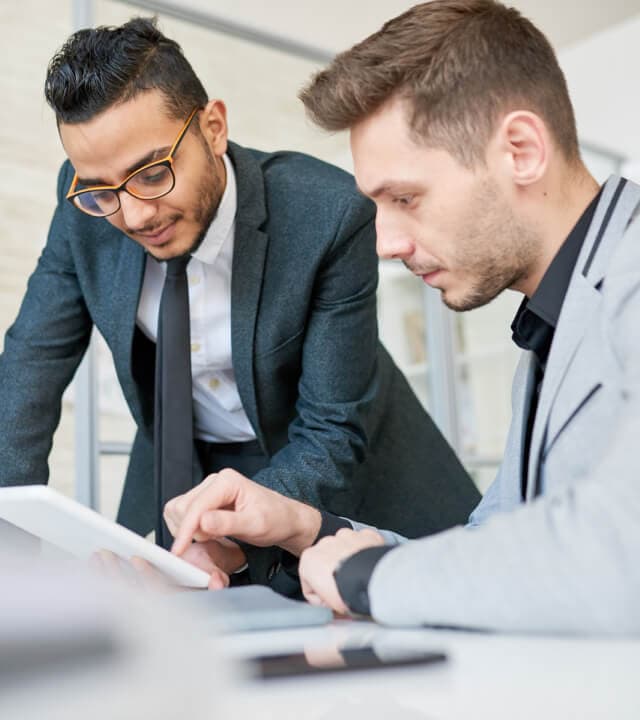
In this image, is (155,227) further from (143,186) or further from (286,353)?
(286,353)

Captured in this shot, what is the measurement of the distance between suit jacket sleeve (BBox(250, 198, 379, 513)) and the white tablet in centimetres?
48

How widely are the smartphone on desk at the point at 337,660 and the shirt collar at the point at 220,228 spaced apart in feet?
3.88

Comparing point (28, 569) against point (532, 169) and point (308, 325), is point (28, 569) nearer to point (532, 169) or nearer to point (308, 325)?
point (532, 169)

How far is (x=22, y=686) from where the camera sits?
0.19 meters

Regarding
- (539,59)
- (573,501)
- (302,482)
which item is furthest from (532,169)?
(302,482)

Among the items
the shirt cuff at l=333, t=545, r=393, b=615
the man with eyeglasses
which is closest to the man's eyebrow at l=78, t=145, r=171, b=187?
the man with eyeglasses

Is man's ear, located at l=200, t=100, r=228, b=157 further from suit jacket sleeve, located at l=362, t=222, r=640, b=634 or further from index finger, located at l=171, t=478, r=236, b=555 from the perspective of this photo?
suit jacket sleeve, located at l=362, t=222, r=640, b=634

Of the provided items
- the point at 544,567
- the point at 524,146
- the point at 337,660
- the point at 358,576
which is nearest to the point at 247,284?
the point at 524,146

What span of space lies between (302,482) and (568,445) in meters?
0.65

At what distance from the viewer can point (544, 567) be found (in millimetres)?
650

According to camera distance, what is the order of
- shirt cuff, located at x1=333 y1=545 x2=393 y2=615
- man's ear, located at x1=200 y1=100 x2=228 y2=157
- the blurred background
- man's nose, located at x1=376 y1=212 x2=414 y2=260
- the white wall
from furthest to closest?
the white wall → the blurred background → man's ear, located at x1=200 y1=100 x2=228 y2=157 → man's nose, located at x1=376 y1=212 x2=414 y2=260 → shirt cuff, located at x1=333 y1=545 x2=393 y2=615

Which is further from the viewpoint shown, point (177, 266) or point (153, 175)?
point (177, 266)

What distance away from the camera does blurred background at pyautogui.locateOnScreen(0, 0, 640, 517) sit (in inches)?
105

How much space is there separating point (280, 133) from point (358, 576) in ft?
8.90
